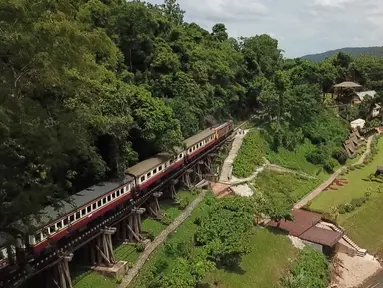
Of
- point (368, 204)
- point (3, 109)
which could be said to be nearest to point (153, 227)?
point (3, 109)

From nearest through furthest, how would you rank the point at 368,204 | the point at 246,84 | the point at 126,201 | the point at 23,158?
the point at 23,158 < the point at 126,201 < the point at 368,204 < the point at 246,84

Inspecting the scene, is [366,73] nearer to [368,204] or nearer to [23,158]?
[368,204]

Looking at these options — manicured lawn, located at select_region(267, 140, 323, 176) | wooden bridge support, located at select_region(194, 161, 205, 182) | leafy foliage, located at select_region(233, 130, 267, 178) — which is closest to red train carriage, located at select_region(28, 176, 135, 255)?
wooden bridge support, located at select_region(194, 161, 205, 182)

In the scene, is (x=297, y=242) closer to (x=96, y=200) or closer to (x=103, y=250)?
(x=103, y=250)

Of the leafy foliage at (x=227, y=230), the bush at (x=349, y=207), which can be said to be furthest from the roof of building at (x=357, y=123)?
the leafy foliage at (x=227, y=230)

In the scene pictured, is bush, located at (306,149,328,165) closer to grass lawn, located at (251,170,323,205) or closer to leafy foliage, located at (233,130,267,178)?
grass lawn, located at (251,170,323,205)

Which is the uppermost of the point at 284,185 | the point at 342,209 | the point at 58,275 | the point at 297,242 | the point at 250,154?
the point at 58,275

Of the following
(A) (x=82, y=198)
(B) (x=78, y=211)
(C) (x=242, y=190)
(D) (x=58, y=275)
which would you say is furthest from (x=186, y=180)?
(D) (x=58, y=275)
